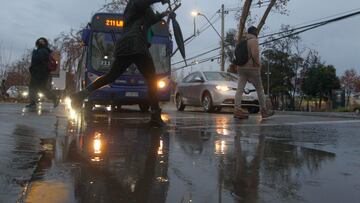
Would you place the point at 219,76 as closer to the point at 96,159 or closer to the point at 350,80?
the point at 96,159

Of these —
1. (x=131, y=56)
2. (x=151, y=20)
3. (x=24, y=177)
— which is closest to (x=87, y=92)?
(x=131, y=56)

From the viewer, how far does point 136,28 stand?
24.1ft

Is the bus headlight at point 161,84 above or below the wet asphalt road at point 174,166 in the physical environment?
above

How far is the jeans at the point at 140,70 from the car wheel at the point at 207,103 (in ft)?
27.2

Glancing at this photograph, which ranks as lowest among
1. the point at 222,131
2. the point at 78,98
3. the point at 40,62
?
the point at 222,131

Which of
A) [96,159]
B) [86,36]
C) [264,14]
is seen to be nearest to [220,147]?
[96,159]

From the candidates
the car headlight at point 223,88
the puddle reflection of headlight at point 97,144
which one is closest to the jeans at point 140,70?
the puddle reflection of headlight at point 97,144

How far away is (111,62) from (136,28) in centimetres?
795

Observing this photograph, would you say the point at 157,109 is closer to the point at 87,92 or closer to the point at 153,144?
the point at 87,92

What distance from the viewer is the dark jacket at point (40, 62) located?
40.7ft

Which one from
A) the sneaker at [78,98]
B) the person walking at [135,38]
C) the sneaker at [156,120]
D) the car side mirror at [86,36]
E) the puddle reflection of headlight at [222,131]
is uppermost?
the car side mirror at [86,36]

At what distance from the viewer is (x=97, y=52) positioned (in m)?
15.3

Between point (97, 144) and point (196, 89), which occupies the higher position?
point (196, 89)

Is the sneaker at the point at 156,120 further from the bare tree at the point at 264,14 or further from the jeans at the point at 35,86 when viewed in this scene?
the bare tree at the point at 264,14
